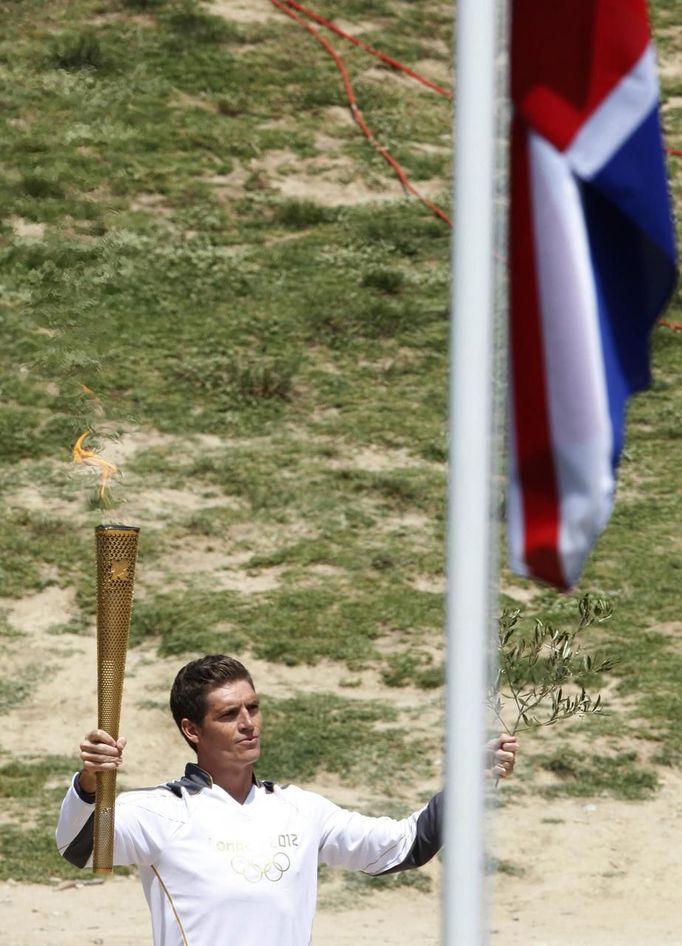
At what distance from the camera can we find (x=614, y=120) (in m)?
3.45

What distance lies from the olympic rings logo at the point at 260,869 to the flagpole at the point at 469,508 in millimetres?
1154

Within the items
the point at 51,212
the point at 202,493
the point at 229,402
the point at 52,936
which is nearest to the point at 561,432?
the point at 52,936

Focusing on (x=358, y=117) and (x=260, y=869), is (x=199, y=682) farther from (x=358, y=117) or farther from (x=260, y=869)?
(x=358, y=117)

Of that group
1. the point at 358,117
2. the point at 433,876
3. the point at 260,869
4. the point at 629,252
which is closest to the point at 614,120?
the point at 629,252

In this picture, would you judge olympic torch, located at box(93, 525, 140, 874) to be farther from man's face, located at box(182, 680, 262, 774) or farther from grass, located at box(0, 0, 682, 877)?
grass, located at box(0, 0, 682, 877)

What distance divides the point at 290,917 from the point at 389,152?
16.4 m

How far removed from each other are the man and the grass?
556cm

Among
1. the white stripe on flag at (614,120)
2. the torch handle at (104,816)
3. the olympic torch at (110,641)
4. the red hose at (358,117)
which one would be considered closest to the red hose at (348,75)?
the red hose at (358,117)

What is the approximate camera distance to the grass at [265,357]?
13094 mm

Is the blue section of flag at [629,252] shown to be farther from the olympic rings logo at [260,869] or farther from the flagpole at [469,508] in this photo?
the olympic rings logo at [260,869]

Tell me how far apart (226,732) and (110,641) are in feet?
1.32

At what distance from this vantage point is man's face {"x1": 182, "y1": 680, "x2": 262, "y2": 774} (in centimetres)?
462

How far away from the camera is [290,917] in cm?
443

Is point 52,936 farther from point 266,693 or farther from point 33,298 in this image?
point 33,298
